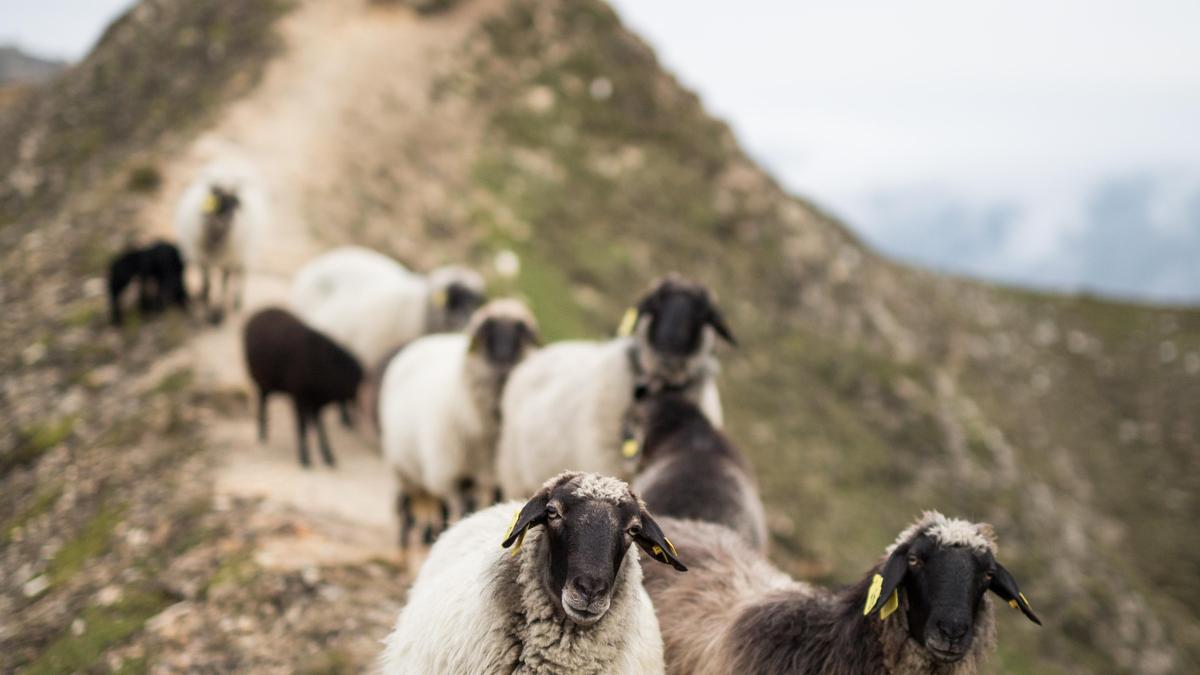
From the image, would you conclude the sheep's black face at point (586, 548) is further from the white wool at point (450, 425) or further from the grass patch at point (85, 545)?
the grass patch at point (85, 545)

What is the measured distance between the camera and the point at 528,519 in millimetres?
3297

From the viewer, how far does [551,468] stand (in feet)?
22.9

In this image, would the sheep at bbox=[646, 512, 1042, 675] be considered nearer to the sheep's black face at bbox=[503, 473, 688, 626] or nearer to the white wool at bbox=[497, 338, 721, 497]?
the sheep's black face at bbox=[503, 473, 688, 626]

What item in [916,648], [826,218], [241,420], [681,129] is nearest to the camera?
[916,648]

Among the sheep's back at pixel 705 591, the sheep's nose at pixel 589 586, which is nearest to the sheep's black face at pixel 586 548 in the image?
the sheep's nose at pixel 589 586

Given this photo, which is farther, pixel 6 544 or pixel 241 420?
pixel 241 420

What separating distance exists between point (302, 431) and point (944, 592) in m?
7.11

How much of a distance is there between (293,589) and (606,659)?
3.66 metres

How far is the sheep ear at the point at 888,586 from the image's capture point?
11.1ft

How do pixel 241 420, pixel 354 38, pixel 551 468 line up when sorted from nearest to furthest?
1. pixel 551 468
2. pixel 241 420
3. pixel 354 38

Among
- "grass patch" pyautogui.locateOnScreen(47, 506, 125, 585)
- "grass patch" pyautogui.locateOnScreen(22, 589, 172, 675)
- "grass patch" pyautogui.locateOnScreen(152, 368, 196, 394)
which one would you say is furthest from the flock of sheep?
"grass patch" pyautogui.locateOnScreen(22, 589, 172, 675)

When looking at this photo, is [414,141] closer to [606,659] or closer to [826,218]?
[826,218]

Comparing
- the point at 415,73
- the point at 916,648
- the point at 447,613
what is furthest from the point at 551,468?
the point at 415,73

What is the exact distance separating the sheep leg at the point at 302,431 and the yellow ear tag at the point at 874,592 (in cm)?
669
